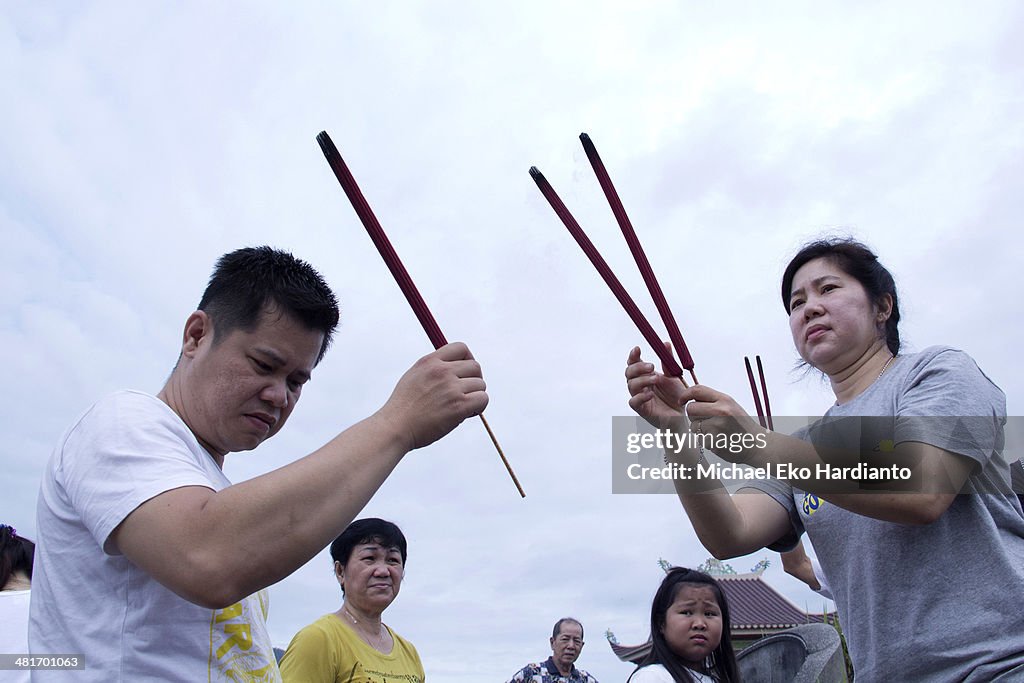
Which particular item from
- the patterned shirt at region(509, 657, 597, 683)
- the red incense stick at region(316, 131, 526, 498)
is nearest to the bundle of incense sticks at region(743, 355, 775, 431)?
the red incense stick at region(316, 131, 526, 498)

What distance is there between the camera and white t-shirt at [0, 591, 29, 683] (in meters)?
3.22

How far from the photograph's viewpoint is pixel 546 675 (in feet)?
24.3

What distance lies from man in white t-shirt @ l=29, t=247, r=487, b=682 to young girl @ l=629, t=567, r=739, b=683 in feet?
9.21

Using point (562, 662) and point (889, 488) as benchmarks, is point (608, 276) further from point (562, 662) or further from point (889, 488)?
point (562, 662)

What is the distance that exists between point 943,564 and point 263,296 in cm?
199

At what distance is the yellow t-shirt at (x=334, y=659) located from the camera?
165 inches

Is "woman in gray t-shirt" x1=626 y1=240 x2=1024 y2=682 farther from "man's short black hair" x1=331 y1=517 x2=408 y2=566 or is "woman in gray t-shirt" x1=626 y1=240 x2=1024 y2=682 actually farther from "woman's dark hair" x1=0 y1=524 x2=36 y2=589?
"woman's dark hair" x1=0 y1=524 x2=36 y2=589

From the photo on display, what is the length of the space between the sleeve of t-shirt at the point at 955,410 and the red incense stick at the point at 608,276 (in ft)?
2.45

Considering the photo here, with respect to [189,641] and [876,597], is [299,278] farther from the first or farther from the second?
[876,597]

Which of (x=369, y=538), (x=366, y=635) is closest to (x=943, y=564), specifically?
(x=366, y=635)

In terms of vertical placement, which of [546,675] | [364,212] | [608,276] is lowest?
[546,675]

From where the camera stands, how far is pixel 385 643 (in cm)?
489

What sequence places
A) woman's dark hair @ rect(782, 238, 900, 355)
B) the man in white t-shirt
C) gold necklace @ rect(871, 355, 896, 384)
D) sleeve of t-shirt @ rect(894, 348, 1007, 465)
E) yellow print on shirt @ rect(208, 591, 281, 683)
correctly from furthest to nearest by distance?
woman's dark hair @ rect(782, 238, 900, 355) < gold necklace @ rect(871, 355, 896, 384) < sleeve of t-shirt @ rect(894, 348, 1007, 465) < yellow print on shirt @ rect(208, 591, 281, 683) < the man in white t-shirt

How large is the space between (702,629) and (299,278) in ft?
10.2
